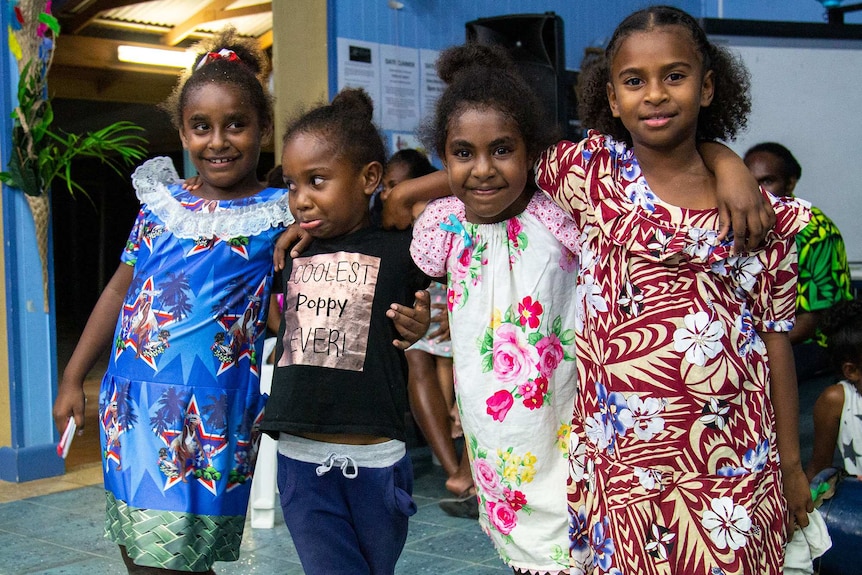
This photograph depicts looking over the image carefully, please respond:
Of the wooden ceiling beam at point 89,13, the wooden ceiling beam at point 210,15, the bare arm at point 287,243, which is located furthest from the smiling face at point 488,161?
the wooden ceiling beam at point 210,15

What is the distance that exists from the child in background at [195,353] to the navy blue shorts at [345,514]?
0.24m

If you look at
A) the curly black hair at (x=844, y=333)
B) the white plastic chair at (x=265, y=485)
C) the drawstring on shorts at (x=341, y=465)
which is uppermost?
the curly black hair at (x=844, y=333)

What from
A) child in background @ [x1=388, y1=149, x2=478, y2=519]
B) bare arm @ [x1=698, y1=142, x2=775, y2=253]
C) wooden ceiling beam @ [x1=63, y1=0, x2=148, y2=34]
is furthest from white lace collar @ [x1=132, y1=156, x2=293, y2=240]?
wooden ceiling beam @ [x1=63, y1=0, x2=148, y2=34]

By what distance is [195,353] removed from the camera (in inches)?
94.6

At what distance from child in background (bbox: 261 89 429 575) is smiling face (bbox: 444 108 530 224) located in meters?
0.26

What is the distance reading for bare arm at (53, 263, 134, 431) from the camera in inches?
101

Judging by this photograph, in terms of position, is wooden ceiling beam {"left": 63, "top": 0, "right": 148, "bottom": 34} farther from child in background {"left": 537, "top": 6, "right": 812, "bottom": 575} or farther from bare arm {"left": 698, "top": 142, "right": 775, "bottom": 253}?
bare arm {"left": 698, "top": 142, "right": 775, "bottom": 253}

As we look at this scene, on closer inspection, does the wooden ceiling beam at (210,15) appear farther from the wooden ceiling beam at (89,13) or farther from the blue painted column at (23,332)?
the blue painted column at (23,332)

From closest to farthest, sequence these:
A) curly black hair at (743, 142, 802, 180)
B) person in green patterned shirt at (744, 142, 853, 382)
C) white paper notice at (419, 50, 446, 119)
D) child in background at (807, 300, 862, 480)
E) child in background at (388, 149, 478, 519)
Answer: child in background at (807, 300, 862, 480) < child in background at (388, 149, 478, 519) < person in green patterned shirt at (744, 142, 853, 382) < curly black hair at (743, 142, 802, 180) < white paper notice at (419, 50, 446, 119)

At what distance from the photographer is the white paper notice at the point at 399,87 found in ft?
18.0

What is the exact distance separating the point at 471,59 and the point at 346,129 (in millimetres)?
356

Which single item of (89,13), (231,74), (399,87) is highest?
(89,13)

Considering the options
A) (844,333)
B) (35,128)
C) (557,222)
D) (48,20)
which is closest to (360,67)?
(48,20)

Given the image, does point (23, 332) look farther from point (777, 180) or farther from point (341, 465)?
point (777, 180)
